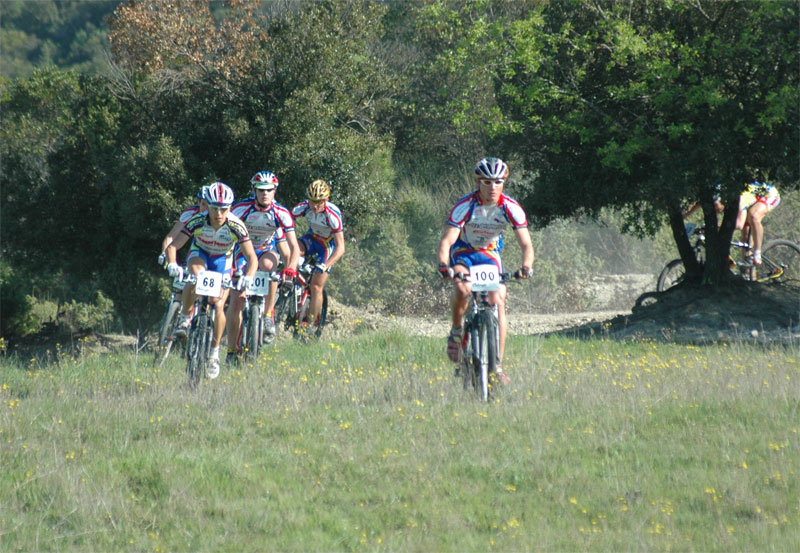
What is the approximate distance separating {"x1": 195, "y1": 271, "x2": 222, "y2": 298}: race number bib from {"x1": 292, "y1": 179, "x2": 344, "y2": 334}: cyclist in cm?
370

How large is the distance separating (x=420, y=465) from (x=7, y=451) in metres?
3.07

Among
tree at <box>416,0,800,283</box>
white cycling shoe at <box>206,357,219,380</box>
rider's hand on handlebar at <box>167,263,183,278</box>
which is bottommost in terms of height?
white cycling shoe at <box>206,357,219,380</box>

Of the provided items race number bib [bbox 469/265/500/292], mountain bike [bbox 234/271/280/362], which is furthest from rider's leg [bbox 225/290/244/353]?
race number bib [bbox 469/265/500/292]

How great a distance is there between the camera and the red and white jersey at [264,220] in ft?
39.5

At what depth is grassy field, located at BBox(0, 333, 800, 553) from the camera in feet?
19.6

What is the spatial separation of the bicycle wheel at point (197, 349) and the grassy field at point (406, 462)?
230 millimetres

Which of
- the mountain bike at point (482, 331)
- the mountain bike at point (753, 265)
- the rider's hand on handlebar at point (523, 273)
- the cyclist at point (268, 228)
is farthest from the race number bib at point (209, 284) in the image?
the mountain bike at point (753, 265)

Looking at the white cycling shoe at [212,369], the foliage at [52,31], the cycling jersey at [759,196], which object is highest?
the foliage at [52,31]

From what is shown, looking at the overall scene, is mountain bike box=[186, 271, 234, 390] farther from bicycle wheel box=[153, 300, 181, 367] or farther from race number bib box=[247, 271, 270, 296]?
bicycle wheel box=[153, 300, 181, 367]

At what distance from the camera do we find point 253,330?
36.7 feet

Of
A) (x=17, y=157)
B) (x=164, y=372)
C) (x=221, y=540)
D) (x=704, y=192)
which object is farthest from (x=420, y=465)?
(x=17, y=157)

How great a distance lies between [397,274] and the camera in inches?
→ 923

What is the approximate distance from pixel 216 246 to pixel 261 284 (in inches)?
49.7

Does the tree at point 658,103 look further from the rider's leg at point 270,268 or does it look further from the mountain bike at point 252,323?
the mountain bike at point 252,323
